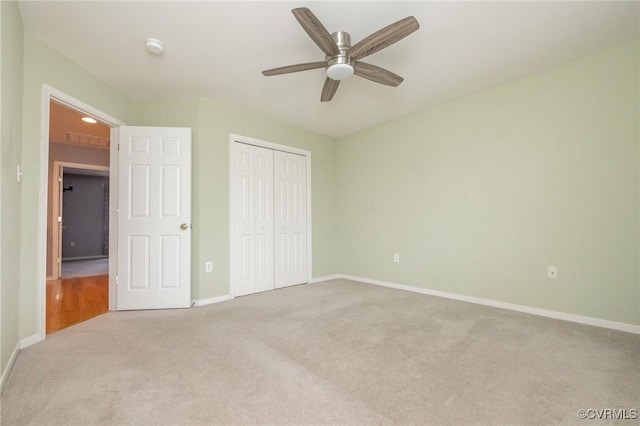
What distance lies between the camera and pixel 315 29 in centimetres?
186

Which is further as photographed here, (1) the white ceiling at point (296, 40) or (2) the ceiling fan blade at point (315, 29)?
(1) the white ceiling at point (296, 40)

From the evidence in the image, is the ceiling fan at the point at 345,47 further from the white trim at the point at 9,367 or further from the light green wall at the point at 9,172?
the white trim at the point at 9,367

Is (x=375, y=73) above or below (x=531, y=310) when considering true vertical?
above

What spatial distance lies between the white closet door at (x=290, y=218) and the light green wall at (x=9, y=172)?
267 centimetres

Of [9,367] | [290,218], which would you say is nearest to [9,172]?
[9,367]

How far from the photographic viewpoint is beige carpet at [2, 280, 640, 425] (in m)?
1.43

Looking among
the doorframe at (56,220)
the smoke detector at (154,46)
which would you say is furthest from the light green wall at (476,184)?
the doorframe at (56,220)

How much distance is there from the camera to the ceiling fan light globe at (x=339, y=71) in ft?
7.20

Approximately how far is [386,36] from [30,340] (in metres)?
3.52

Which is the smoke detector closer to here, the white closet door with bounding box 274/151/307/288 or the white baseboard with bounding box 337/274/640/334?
the white closet door with bounding box 274/151/307/288

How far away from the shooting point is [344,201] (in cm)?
500

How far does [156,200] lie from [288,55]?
6.99ft

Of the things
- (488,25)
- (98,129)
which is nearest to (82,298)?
(98,129)

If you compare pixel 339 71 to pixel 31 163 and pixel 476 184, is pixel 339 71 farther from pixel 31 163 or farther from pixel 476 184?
pixel 31 163
